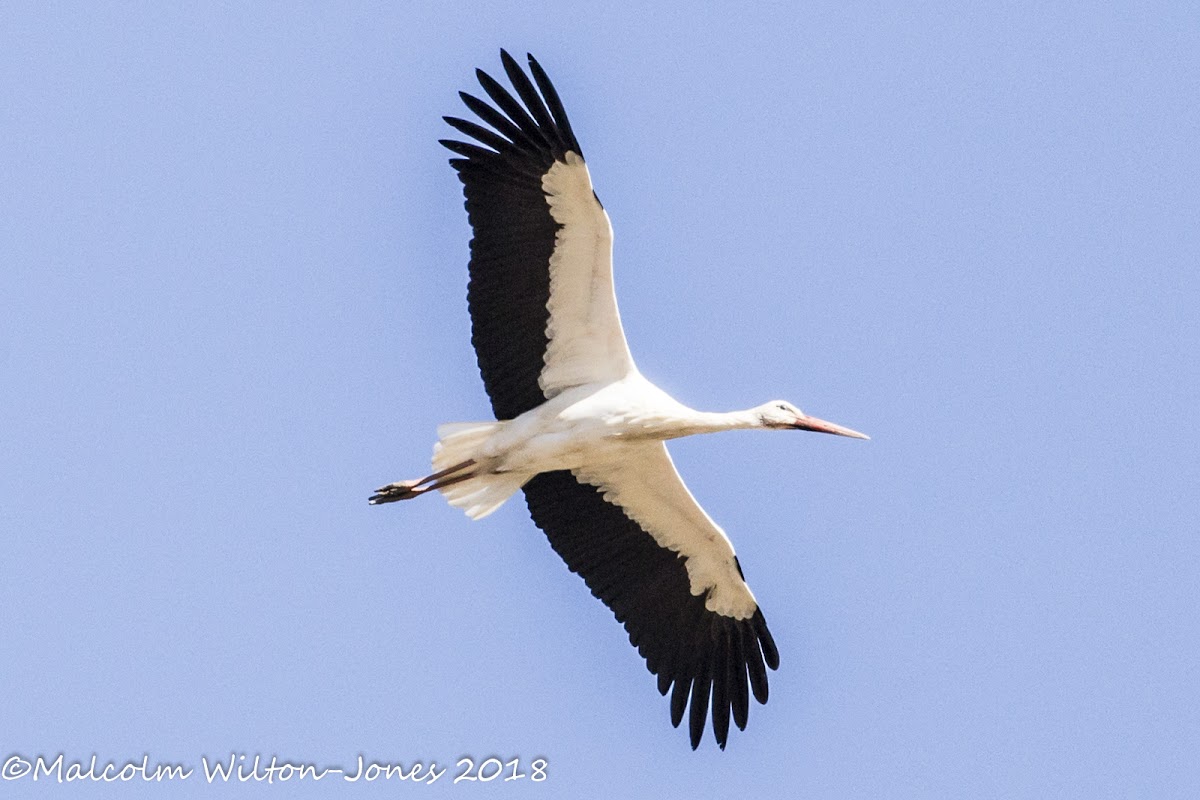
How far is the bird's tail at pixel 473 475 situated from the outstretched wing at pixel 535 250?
1.13ft

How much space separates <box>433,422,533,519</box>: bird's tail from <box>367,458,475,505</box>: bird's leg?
3cm

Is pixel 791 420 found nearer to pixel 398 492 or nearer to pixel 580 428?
pixel 580 428

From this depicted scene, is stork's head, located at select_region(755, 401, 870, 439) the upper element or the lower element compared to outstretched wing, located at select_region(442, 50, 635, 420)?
lower

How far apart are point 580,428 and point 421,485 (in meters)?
1.10

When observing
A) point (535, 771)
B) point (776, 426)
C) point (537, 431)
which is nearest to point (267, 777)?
point (535, 771)

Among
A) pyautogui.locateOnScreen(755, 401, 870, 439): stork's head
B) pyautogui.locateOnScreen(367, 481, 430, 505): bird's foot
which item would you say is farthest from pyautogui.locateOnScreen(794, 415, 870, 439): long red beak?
pyautogui.locateOnScreen(367, 481, 430, 505): bird's foot

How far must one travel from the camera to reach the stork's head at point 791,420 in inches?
470

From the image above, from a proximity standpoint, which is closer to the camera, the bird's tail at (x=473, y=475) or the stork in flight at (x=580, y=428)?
the stork in flight at (x=580, y=428)

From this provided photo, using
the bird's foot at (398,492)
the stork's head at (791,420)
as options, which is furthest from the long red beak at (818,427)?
the bird's foot at (398,492)

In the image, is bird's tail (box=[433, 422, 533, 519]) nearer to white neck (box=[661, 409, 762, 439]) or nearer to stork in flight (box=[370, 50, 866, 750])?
stork in flight (box=[370, 50, 866, 750])

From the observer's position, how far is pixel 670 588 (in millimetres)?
12469

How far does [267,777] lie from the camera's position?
11164 mm

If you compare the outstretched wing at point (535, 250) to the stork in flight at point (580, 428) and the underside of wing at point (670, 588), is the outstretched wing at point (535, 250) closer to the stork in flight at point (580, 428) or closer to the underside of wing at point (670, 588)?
the stork in flight at point (580, 428)

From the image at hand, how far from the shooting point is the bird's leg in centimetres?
1177
